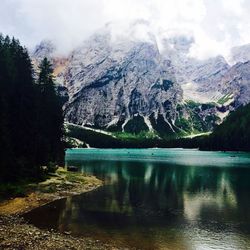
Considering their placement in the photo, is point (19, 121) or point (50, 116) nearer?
point (19, 121)

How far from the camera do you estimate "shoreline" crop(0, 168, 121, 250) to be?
41.8 meters

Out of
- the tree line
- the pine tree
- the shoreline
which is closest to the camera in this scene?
the shoreline

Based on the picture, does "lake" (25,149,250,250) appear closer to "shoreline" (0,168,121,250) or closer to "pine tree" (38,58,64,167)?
"shoreline" (0,168,121,250)

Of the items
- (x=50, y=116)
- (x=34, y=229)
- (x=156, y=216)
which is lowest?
(x=156, y=216)

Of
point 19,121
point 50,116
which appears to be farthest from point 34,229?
point 50,116

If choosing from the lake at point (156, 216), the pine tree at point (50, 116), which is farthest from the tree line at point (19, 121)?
the lake at point (156, 216)

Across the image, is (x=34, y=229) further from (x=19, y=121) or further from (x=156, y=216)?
(x=19, y=121)

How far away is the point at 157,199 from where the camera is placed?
7788cm

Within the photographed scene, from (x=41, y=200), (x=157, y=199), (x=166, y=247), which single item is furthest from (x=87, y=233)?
(x=157, y=199)

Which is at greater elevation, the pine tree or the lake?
the pine tree

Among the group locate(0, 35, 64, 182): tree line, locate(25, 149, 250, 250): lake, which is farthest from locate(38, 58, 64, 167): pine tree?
locate(25, 149, 250, 250): lake

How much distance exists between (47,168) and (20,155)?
559 inches

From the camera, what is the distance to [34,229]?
160 ft

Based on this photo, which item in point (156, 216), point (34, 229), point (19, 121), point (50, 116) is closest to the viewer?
point (34, 229)
